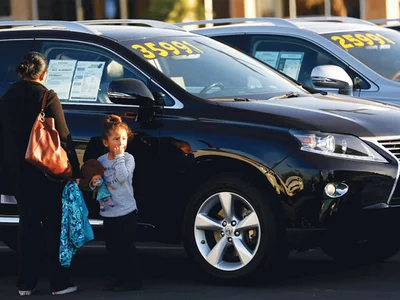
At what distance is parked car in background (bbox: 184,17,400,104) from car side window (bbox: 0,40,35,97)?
2.79m

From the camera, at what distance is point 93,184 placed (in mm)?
7883

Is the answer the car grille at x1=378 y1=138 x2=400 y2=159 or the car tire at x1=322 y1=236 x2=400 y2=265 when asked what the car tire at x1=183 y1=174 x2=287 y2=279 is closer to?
the car grille at x1=378 y1=138 x2=400 y2=159

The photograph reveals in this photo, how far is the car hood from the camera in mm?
7801

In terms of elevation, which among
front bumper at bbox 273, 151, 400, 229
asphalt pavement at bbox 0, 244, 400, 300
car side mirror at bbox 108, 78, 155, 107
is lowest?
asphalt pavement at bbox 0, 244, 400, 300

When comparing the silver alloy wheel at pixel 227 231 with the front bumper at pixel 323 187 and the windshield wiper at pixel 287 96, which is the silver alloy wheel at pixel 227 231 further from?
the windshield wiper at pixel 287 96

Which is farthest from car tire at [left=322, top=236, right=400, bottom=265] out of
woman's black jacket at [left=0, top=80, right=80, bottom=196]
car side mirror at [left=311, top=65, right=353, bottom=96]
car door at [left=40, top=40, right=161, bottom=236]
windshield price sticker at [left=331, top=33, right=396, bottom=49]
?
windshield price sticker at [left=331, top=33, right=396, bottom=49]

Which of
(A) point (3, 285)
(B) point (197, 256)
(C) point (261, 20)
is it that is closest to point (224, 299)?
(B) point (197, 256)

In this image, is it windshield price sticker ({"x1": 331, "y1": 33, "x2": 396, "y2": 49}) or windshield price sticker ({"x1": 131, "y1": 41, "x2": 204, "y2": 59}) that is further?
windshield price sticker ({"x1": 331, "y1": 33, "x2": 396, "y2": 49})

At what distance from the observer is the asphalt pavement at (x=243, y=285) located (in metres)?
7.68

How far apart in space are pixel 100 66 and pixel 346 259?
6.85ft

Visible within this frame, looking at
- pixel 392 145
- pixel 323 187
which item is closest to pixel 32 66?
pixel 323 187

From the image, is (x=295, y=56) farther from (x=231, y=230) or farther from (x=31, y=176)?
(x=31, y=176)

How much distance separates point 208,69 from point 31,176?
1.59 m

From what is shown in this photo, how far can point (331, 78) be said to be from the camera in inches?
425
